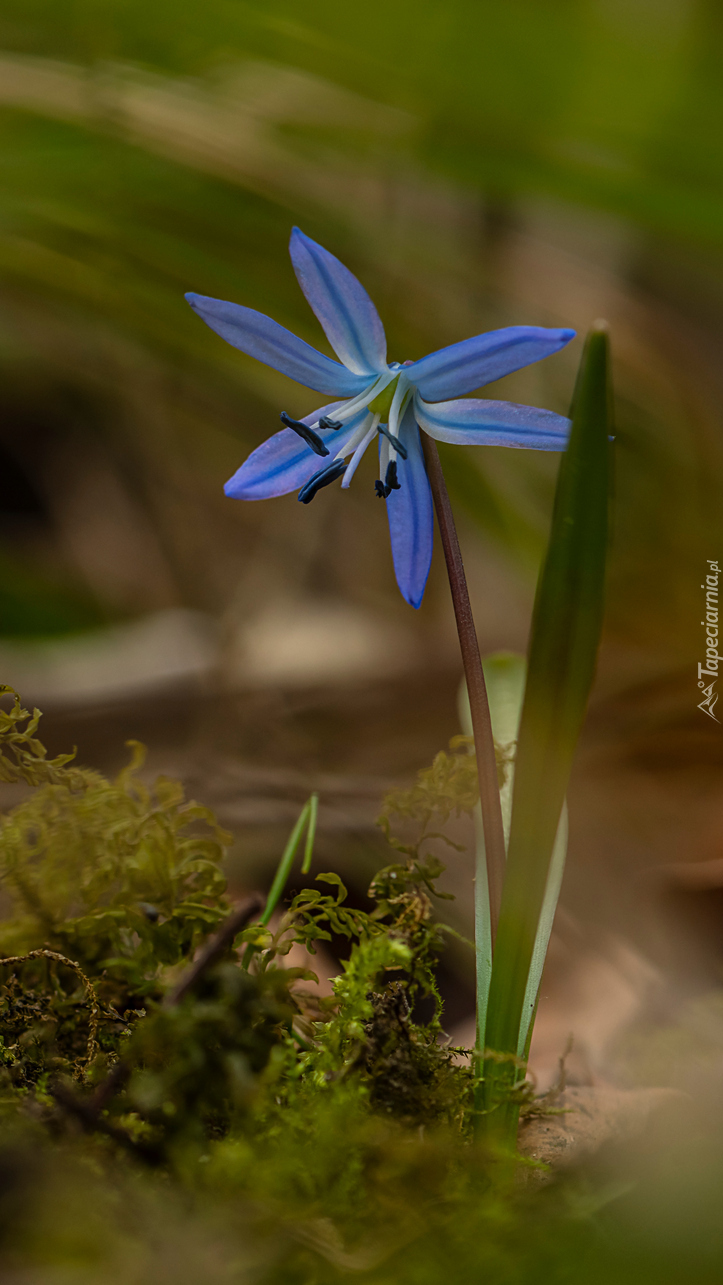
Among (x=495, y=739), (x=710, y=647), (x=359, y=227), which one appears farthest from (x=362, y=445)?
(x=359, y=227)

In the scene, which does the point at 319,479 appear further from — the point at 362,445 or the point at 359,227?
the point at 359,227

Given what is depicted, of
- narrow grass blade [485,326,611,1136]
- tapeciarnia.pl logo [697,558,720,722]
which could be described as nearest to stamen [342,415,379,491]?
narrow grass blade [485,326,611,1136]

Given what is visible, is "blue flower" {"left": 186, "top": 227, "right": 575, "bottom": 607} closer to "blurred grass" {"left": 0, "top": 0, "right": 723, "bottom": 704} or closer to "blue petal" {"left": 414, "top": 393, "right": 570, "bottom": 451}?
"blue petal" {"left": 414, "top": 393, "right": 570, "bottom": 451}

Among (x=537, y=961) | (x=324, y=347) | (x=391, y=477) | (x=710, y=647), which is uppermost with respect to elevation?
(x=324, y=347)

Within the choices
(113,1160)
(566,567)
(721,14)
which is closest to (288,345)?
(566,567)

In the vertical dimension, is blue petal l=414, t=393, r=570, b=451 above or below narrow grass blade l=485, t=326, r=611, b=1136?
above

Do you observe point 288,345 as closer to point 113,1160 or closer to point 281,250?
point 113,1160
